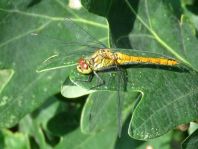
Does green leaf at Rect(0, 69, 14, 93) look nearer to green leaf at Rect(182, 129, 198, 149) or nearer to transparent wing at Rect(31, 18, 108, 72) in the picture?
transparent wing at Rect(31, 18, 108, 72)

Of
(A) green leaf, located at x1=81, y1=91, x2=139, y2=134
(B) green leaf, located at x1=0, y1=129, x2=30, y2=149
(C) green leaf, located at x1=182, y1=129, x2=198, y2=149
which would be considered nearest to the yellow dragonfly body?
(A) green leaf, located at x1=81, y1=91, x2=139, y2=134

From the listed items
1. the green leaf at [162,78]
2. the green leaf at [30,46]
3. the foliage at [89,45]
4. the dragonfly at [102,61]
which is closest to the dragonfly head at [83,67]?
the dragonfly at [102,61]

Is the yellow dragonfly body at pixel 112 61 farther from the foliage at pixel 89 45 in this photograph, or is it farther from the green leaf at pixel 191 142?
the green leaf at pixel 191 142

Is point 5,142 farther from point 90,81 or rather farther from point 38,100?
point 90,81

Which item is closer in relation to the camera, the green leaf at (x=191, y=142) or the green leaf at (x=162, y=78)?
the green leaf at (x=162, y=78)

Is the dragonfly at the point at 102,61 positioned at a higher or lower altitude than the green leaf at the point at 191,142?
higher

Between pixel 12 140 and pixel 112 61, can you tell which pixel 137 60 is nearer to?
pixel 112 61
